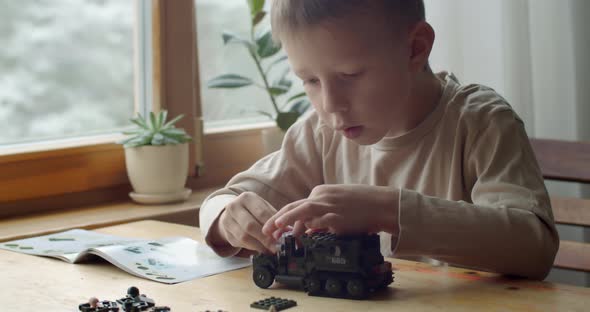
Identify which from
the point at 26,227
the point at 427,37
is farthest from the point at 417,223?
the point at 26,227

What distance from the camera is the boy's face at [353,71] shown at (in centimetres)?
108

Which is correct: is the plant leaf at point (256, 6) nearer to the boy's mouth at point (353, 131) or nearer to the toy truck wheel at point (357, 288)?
the boy's mouth at point (353, 131)

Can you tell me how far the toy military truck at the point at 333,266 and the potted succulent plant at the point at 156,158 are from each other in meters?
0.93

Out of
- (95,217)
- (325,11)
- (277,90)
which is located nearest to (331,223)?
(325,11)

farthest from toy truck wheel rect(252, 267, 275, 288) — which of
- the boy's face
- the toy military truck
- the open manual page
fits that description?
the boy's face

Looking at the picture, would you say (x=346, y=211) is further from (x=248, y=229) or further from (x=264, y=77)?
(x=264, y=77)

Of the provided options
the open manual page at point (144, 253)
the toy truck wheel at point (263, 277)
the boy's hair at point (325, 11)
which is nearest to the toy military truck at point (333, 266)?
the toy truck wheel at point (263, 277)

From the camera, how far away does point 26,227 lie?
1.70m

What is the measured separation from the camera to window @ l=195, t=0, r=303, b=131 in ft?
7.31

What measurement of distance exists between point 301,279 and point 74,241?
0.53 meters

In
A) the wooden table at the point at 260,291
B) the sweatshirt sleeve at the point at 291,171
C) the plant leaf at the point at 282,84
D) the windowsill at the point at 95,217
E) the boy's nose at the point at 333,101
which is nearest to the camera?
the wooden table at the point at 260,291

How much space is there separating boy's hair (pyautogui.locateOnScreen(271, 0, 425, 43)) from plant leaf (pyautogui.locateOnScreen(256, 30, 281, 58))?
3.09ft

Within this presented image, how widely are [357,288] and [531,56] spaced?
1.33 meters

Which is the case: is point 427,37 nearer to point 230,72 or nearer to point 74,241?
point 74,241
